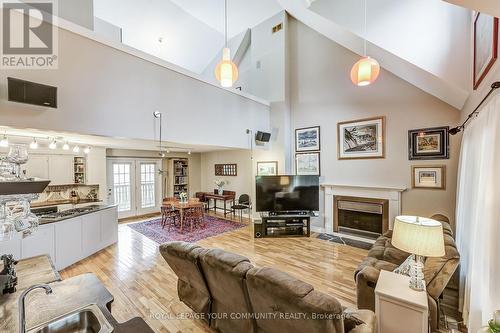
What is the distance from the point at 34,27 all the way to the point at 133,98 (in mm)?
1331

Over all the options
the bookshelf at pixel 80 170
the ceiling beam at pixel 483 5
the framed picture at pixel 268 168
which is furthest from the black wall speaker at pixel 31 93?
the framed picture at pixel 268 168

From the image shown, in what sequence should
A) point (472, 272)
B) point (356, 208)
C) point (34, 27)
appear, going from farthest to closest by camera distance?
point (356, 208) → point (34, 27) → point (472, 272)

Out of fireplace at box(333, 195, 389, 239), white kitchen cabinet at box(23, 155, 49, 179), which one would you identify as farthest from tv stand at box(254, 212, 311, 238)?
white kitchen cabinet at box(23, 155, 49, 179)

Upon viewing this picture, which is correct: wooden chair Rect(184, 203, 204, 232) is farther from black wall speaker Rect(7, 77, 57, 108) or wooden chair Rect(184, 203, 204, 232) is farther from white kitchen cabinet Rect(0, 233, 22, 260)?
black wall speaker Rect(7, 77, 57, 108)

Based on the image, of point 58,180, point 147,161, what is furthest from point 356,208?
point 58,180

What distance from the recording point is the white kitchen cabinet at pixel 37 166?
5.17 meters

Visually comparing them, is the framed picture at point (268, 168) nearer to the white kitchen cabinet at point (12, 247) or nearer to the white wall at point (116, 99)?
the white wall at point (116, 99)

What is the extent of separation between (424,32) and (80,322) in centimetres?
510

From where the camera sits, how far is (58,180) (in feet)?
18.5

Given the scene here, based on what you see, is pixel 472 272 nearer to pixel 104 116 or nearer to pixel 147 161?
pixel 104 116

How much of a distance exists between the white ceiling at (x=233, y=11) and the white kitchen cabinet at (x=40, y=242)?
20.0 feet
